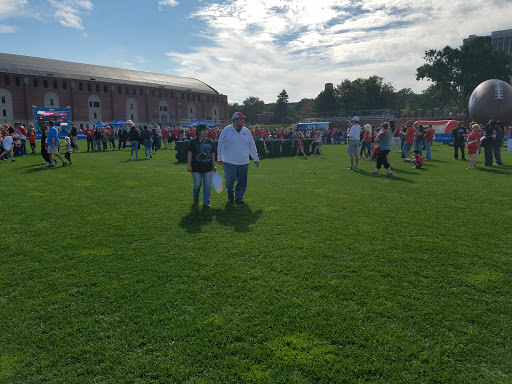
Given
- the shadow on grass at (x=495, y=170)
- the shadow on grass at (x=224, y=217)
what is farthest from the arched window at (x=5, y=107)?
the shadow on grass at (x=495, y=170)

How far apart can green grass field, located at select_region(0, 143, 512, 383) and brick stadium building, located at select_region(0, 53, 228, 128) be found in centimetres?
6829

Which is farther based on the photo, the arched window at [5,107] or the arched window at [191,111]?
the arched window at [191,111]

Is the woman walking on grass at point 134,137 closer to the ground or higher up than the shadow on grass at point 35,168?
higher up

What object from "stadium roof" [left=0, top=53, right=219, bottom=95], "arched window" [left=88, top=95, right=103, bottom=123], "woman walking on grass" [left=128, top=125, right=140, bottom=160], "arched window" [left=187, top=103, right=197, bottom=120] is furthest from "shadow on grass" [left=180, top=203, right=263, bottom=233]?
"arched window" [left=187, top=103, right=197, bottom=120]

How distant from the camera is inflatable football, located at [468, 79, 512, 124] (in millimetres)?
28594

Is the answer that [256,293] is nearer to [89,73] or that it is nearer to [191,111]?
[89,73]

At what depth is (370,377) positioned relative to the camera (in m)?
2.46

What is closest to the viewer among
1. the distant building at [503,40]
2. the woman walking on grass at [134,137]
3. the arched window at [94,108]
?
the woman walking on grass at [134,137]

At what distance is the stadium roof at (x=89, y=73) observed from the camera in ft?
218

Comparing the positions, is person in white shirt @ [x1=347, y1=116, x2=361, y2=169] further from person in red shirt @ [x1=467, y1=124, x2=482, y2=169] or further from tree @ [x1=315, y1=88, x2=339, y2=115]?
tree @ [x1=315, y1=88, x2=339, y2=115]

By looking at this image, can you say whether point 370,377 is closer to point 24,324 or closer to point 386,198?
point 24,324

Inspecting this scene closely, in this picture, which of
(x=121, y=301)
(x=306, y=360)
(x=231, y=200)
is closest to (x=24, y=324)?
(x=121, y=301)

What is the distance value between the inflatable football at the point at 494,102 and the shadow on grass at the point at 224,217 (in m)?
30.0

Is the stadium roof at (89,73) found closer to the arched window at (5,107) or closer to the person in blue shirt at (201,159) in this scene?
the arched window at (5,107)
